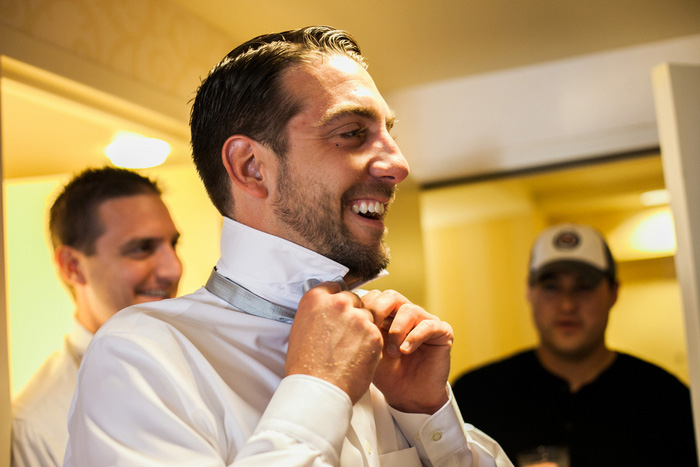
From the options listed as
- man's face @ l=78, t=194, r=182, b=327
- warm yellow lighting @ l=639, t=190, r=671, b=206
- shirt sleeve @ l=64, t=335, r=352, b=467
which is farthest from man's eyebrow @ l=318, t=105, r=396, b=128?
warm yellow lighting @ l=639, t=190, r=671, b=206

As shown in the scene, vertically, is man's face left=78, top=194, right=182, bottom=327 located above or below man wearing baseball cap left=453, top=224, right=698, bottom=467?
above

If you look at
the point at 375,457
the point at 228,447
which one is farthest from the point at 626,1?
the point at 228,447

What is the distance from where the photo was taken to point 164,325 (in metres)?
0.96

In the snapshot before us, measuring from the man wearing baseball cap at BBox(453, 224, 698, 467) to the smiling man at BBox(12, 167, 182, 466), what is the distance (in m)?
1.23

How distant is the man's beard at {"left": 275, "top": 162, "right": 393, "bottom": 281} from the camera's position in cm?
105

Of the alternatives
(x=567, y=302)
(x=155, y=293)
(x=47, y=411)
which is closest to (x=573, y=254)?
(x=567, y=302)

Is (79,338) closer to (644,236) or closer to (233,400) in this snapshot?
(233,400)

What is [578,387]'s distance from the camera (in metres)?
2.37

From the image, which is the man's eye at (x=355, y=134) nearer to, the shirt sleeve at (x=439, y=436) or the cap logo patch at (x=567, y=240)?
the shirt sleeve at (x=439, y=436)

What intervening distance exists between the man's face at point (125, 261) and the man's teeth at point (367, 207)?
0.92 m

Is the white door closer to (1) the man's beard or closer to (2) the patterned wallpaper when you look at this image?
(1) the man's beard

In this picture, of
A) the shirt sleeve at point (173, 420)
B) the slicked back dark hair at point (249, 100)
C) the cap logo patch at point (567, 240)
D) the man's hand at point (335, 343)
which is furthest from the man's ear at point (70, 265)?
the cap logo patch at point (567, 240)

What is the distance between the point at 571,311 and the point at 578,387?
0.85ft

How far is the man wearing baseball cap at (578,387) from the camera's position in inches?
87.1
